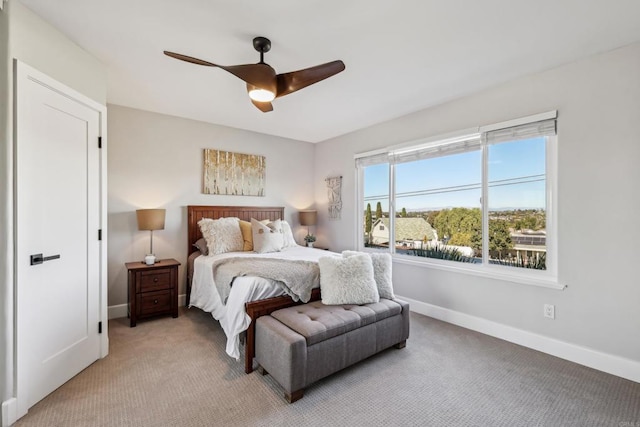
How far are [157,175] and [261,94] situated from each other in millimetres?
2322

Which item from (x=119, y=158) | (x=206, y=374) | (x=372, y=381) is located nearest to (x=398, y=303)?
(x=372, y=381)

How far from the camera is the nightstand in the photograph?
320 centimetres

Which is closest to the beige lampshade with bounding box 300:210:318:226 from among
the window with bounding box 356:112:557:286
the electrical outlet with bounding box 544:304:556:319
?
the window with bounding box 356:112:557:286

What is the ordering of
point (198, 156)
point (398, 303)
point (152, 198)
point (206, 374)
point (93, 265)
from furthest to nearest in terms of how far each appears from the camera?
point (198, 156) → point (152, 198) → point (398, 303) → point (93, 265) → point (206, 374)

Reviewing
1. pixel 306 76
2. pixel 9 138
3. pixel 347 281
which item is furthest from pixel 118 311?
pixel 306 76

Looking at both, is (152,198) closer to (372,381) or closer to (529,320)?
(372,381)

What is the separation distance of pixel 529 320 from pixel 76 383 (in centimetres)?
392

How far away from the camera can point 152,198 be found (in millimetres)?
3795

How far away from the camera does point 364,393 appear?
204 cm

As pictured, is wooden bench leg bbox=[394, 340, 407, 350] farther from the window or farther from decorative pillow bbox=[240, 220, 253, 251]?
decorative pillow bbox=[240, 220, 253, 251]

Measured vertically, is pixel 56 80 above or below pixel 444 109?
below

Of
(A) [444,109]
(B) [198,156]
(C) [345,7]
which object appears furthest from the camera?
(B) [198,156]

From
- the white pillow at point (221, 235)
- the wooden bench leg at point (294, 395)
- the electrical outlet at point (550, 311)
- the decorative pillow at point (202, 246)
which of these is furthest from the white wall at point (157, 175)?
the electrical outlet at point (550, 311)

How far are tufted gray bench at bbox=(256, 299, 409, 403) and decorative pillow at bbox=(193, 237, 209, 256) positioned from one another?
1782 mm
